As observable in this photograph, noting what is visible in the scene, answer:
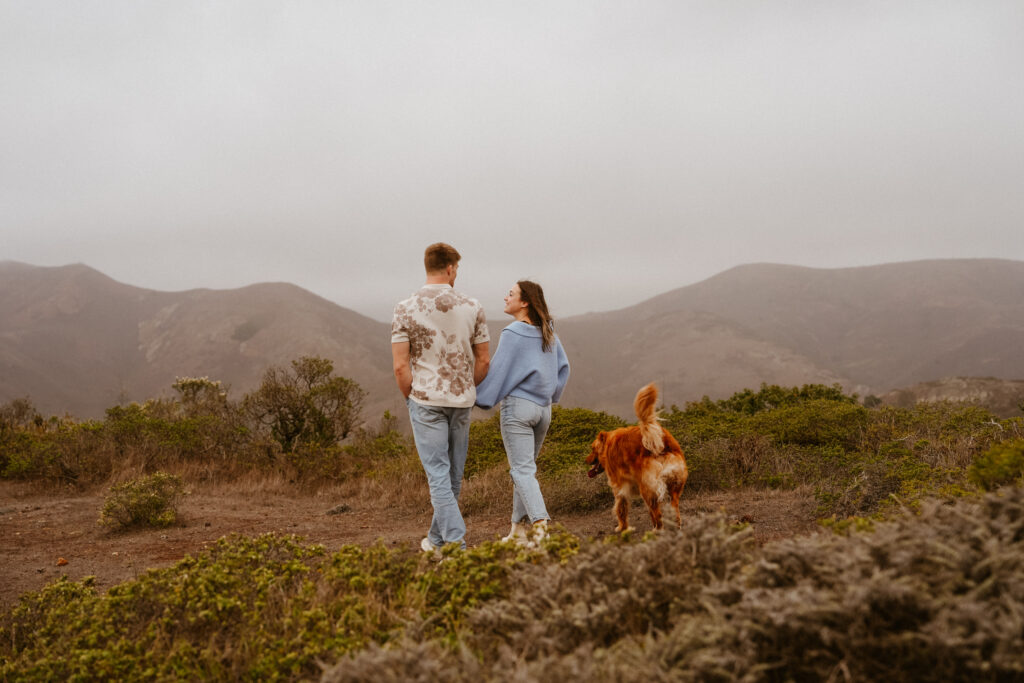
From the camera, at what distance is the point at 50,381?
7606cm

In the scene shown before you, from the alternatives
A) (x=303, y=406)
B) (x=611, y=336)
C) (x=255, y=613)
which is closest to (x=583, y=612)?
(x=255, y=613)

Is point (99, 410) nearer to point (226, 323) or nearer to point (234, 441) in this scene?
point (226, 323)

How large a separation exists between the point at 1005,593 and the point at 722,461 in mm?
6158

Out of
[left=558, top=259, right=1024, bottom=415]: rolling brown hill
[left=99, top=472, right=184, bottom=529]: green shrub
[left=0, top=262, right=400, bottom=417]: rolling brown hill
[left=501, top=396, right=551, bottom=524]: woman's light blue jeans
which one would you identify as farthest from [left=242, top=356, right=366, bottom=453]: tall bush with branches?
[left=0, top=262, right=400, bottom=417]: rolling brown hill

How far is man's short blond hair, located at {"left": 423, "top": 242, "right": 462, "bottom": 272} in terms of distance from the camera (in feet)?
15.4

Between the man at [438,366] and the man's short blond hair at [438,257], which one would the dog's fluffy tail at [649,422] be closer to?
the man at [438,366]

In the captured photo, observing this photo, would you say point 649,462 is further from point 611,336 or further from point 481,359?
point 611,336

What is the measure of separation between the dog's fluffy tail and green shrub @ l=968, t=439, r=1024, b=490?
77.8 inches

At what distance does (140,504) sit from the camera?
24.5 feet

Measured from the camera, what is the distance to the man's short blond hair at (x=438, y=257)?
4.71m

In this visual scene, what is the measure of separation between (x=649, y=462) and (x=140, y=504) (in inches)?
240

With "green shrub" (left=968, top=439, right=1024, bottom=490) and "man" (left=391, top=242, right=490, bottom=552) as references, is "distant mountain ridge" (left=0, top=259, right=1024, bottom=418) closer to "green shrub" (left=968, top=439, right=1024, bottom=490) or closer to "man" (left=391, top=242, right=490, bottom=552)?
"man" (left=391, top=242, right=490, bottom=552)

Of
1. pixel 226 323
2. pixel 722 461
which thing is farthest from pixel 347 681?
pixel 226 323

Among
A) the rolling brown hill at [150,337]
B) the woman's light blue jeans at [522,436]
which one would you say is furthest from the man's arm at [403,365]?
the rolling brown hill at [150,337]
